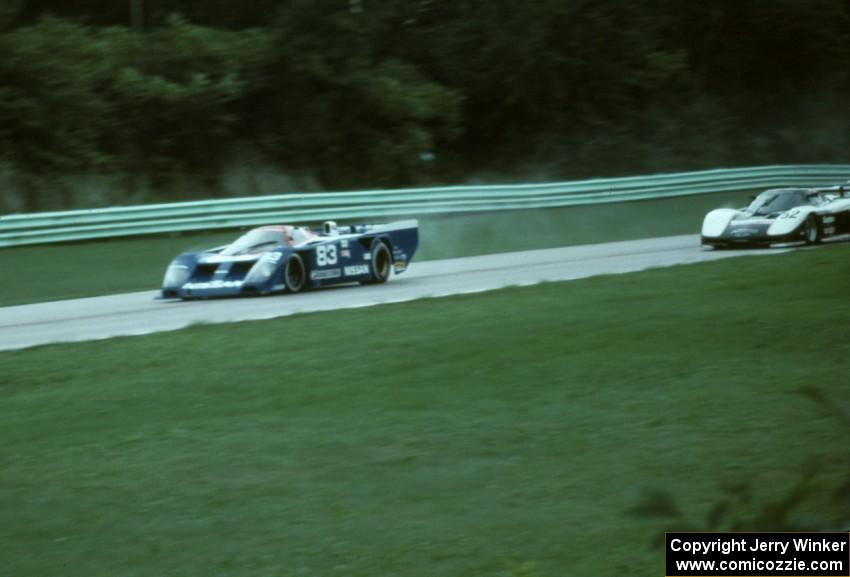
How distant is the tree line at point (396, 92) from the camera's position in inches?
1150

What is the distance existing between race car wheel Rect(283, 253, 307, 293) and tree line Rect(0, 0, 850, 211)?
1139cm

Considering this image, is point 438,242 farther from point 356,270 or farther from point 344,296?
point 344,296

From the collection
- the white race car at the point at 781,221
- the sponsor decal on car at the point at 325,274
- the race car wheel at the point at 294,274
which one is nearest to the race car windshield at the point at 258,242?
the race car wheel at the point at 294,274

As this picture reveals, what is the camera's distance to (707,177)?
31797 mm

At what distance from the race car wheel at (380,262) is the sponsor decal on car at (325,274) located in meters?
0.72

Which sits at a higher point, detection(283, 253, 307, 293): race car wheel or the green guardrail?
detection(283, 253, 307, 293): race car wheel

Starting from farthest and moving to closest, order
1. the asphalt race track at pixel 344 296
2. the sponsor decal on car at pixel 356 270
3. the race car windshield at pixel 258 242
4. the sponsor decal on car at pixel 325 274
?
the sponsor decal on car at pixel 356 270
the sponsor decal on car at pixel 325 274
the race car windshield at pixel 258 242
the asphalt race track at pixel 344 296

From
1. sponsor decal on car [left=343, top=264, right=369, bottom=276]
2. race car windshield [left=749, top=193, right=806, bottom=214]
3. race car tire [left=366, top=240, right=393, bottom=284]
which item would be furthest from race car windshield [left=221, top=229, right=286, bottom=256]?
race car windshield [left=749, top=193, right=806, bottom=214]

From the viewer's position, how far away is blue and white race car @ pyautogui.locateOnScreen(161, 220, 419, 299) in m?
16.2

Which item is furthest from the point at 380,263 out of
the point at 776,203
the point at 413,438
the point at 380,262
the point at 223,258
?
the point at 413,438

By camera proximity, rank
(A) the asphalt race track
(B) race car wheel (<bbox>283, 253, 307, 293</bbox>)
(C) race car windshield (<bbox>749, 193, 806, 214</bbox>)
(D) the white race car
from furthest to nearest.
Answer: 1. (C) race car windshield (<bbox>749, 193, 806, 214</bbox>)
2. (D) the white race car
3. (B) race car wheel (<bbox>283, 253, 307, 293</bbox>)
4. (A) the asphalt race track

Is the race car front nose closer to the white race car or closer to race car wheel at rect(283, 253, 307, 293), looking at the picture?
race car wheel at rect(283, 253, 307, 293)

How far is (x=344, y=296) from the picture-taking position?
53.8ft

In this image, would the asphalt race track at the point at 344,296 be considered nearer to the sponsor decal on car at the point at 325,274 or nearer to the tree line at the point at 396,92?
the sponsor decal on car at the point at 325,274
